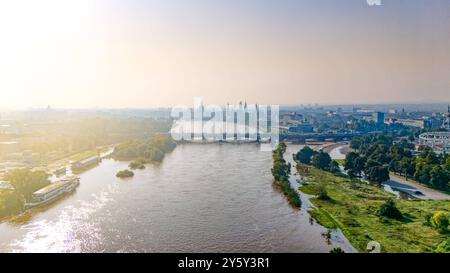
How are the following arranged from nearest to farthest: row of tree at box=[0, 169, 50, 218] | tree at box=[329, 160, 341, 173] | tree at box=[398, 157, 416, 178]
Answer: row of tree at box=[0, 169, 50, 218]
tree at box=[398, 157, 416, 178]
tree at box=[329, 160, 341, 173]

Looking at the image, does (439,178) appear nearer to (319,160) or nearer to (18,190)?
(319,160)

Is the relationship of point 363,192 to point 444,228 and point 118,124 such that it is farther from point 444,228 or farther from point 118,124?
point 118,124

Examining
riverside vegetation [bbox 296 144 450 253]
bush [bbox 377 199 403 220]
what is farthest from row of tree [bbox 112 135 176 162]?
bush [bbox 377 199 403 220]

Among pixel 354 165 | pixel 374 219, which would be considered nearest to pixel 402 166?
pixel 354 165

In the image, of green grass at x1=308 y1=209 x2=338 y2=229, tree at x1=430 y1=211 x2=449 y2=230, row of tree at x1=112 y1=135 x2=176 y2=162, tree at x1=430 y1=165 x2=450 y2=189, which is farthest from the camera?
row of tree at x1=112 y1=135 x2=176 y2=162

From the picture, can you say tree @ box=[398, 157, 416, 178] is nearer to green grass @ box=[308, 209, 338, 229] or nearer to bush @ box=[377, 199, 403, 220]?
bush @ box=[377, 199, 403, 220]

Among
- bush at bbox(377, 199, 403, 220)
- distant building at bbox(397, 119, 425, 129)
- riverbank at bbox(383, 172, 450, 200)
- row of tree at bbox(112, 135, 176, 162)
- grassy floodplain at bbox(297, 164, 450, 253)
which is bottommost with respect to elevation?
riverbank at bbox(383, 172, 450, 200)

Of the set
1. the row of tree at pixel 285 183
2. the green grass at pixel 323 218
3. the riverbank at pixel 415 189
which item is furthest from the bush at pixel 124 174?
the riverbank at pixel 415 189

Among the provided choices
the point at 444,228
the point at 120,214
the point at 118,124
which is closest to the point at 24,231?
the point at 120,214

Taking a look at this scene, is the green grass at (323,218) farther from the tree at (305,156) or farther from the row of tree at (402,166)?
the tree at (305,156)
